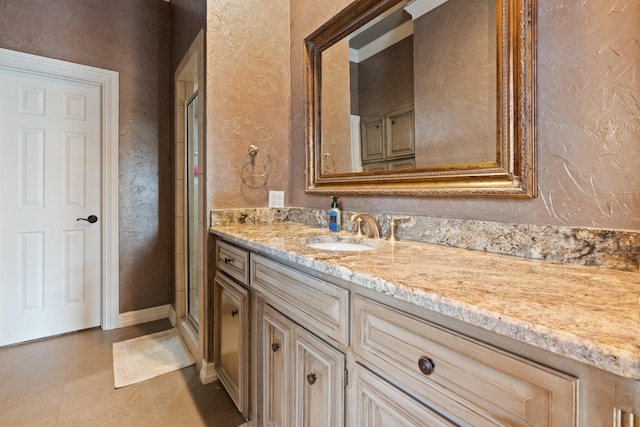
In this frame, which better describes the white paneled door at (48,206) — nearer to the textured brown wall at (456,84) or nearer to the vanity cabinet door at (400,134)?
the vanity cabinet door at (400,134)

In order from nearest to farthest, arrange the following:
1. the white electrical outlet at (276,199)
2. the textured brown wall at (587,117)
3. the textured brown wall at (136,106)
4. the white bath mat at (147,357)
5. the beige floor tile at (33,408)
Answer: the textured brown wall at (587,117) → the beige floor tile at (33,408) → the white bath mat at (147,357) → the white electrical outlet at (276,199) → the textured brown wall at (136,106)

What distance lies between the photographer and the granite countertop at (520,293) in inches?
16.9

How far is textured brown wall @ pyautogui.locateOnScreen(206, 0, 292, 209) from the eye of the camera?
1841 mm

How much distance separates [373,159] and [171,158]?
192 centimetres

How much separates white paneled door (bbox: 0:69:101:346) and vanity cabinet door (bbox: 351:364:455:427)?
99.3 inches

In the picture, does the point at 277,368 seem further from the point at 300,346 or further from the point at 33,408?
the point at 33,408

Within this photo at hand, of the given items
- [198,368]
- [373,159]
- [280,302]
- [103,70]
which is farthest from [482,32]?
[103,70]

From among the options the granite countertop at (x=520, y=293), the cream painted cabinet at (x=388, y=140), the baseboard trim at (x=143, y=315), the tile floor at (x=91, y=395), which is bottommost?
the tile floor at (x=91, y=395)

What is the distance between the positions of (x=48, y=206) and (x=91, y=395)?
142 cm

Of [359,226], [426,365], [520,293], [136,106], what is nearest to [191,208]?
[136,106]

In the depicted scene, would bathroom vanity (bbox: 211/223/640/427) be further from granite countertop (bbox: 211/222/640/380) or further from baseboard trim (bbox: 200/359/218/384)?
baseboard trim (bbox: 200/359/218/384)

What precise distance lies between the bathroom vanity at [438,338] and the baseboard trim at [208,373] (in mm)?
645

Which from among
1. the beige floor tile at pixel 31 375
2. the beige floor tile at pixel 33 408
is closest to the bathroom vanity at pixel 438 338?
the beige floor tile at pixel 33 408

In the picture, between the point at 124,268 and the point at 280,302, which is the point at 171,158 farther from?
the point at 280,302
